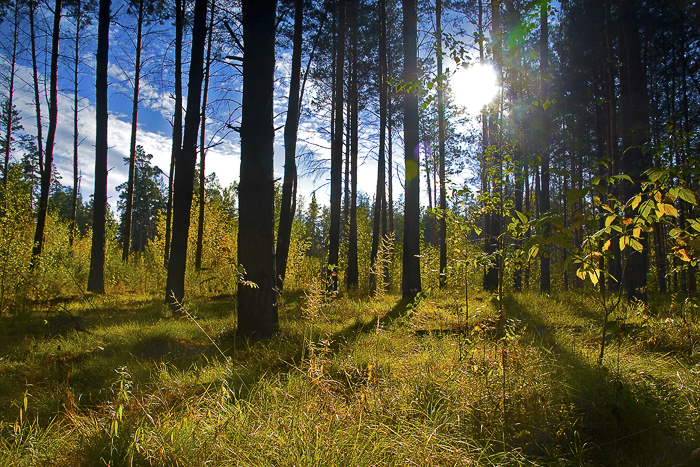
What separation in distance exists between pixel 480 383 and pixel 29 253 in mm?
9417

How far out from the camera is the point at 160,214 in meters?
14.4

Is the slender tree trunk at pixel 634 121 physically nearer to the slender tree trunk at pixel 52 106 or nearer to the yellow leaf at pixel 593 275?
the yellow leaf at pixel 593 275

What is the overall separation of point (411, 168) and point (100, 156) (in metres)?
8.60

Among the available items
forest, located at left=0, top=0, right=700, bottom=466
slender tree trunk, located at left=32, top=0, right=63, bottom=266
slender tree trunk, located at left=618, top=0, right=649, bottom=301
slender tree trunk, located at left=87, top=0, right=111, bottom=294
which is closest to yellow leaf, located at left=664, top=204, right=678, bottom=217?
forest, located at left=0, top=0, right=700, bottom=466

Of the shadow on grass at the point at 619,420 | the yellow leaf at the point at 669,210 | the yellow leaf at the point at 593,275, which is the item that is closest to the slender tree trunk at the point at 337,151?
the shadow on grass at the point at 619,420

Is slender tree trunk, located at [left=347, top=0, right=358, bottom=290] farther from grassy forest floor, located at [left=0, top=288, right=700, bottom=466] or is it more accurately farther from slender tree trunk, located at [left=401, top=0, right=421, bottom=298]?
grassy forest floor, located at [left=0, top=288, right=700, bottom=466]

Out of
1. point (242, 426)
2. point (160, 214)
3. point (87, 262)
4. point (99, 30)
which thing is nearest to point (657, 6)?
point (242, 426)

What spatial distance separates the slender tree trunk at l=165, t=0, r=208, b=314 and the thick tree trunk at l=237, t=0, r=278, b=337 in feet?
9.87

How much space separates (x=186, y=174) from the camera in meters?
6.65

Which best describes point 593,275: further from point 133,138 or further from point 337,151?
point 133,138

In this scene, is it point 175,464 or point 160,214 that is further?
point 160,214

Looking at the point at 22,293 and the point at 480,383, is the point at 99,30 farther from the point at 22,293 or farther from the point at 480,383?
the point at 480,383

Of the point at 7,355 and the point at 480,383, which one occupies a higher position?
the point at 480,383

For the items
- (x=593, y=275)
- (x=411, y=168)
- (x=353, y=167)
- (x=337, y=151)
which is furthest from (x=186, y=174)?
(x=593, y=275)
